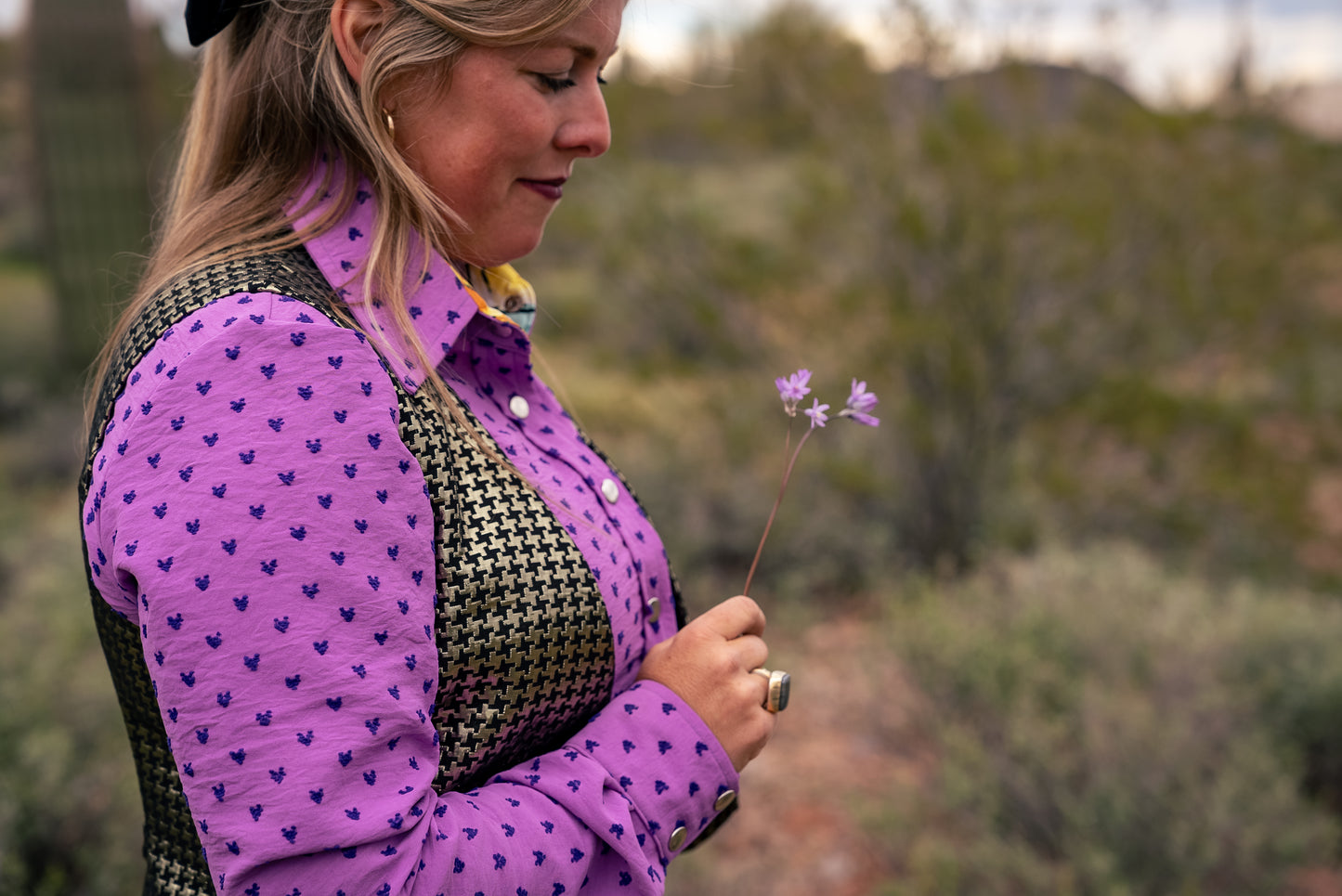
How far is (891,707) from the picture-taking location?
3.96 meters

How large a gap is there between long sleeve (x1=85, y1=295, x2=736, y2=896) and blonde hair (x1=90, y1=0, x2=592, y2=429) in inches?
5.6

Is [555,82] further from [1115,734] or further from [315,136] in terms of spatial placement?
[1115,734]

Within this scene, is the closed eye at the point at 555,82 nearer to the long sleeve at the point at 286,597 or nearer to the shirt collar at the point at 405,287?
the shirt collar at the point at 405,287

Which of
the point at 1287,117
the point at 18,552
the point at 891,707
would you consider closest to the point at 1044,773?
the point at 891,707

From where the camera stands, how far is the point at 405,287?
3.43ft

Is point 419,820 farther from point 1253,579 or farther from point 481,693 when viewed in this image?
point 1253,579

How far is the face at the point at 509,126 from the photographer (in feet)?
3.36

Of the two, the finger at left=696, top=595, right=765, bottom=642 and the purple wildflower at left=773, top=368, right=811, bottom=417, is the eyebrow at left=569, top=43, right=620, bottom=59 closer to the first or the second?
the purple wildflower at left=773, top=368, right=811, bottom=417

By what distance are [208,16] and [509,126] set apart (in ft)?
1.14

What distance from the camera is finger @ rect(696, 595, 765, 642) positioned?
1087 millimetres

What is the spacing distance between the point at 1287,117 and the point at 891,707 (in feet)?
12.8

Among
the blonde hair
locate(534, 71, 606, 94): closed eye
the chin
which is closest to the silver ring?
the blonde hair

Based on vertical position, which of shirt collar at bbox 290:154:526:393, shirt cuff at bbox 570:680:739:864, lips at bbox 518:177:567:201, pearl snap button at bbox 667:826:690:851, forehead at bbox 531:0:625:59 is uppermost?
forehead at bbox 531:0:625:59

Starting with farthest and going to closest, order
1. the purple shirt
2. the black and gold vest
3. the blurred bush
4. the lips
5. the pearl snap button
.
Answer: the blurred bush < the lips < the pearl snap button < the black and gold vest < the purple shirt
